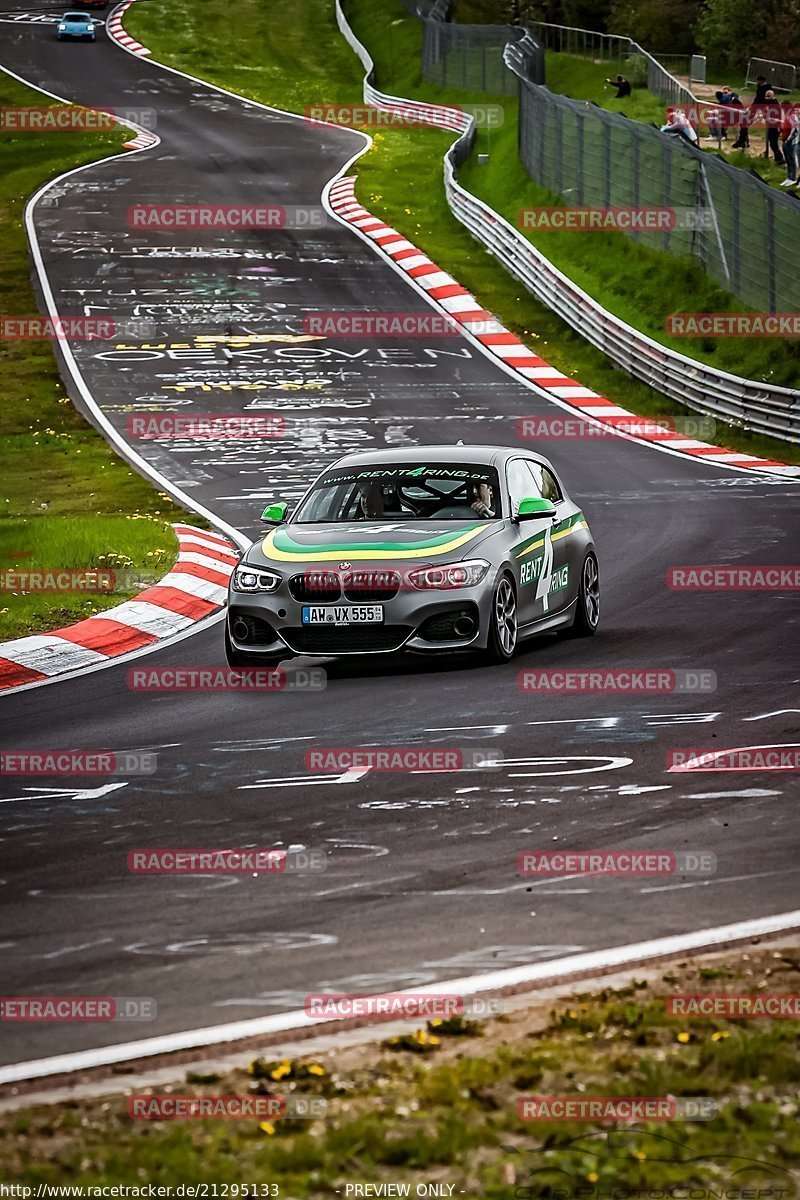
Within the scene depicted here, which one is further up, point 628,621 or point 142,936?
point 142,936

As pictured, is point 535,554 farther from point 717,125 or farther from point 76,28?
point 76,28

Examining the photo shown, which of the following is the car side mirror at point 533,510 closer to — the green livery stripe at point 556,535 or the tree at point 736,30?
the green livery stripe at point 556,535

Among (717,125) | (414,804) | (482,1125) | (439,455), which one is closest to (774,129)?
(717,125)

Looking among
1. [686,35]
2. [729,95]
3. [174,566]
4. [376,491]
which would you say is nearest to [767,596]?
[376,491]

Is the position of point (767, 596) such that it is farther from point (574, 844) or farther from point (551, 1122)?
point (551, 1122)

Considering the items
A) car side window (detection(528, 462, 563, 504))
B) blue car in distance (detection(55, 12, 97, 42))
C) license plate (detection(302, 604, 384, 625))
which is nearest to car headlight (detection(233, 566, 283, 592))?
license plate (detection(302, 604, 384, 625))

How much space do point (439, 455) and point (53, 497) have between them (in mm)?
8784

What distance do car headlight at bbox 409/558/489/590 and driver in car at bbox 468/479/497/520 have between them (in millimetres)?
967

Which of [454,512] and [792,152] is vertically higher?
[792,152]

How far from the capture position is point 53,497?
70.5ft

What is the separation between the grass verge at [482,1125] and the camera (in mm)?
4633

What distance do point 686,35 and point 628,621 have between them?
2223 inches

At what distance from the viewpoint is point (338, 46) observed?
7088 centimetres

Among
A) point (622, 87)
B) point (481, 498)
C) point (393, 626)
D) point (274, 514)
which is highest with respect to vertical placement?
point (622, 87)
